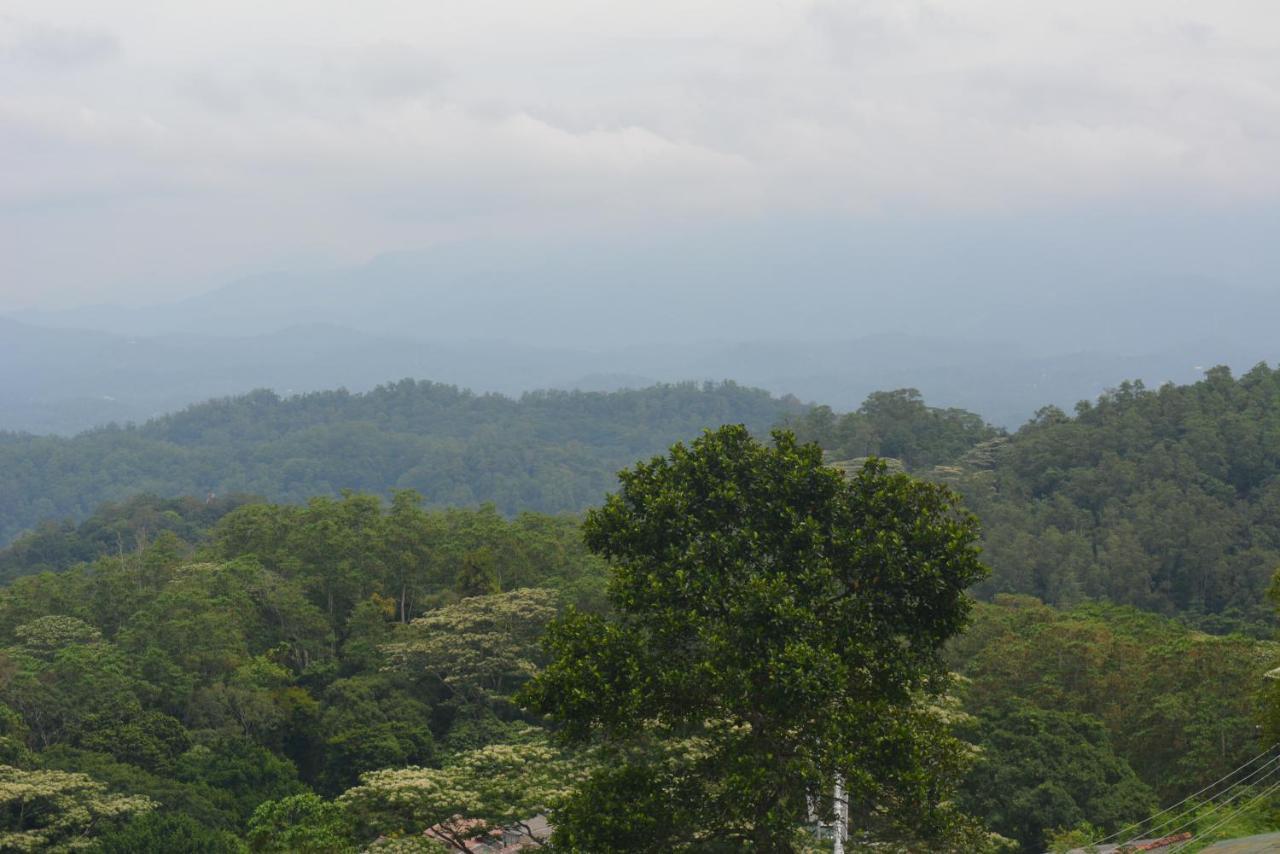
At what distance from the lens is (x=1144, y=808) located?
1866cm

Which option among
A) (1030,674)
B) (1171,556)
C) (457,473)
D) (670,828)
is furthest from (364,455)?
(670,828)

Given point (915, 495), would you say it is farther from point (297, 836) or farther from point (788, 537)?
point (297, 836)

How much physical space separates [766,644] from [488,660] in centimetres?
1620

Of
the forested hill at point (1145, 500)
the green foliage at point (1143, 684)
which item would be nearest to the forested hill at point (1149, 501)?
the forested hill at point (1145, 500)

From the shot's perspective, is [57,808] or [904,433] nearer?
[57,808]

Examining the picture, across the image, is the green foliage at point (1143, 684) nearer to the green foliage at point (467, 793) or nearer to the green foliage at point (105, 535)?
the green foliage at point (467, 793)

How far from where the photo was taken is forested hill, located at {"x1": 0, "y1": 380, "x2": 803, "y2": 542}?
390 ft

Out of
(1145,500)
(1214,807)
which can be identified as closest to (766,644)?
(1214,807)

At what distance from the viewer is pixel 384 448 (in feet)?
419

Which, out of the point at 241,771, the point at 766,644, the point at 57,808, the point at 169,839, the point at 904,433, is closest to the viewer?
the point at 766,644

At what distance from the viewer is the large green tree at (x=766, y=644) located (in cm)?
1027

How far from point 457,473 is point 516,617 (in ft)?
305

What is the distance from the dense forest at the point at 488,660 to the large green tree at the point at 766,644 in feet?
2.18

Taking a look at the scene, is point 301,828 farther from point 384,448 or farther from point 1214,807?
point 384,448
